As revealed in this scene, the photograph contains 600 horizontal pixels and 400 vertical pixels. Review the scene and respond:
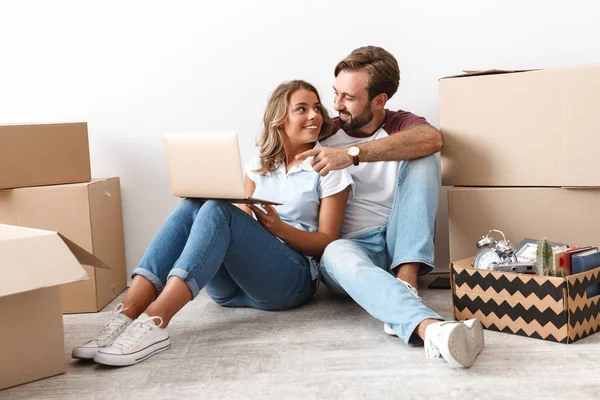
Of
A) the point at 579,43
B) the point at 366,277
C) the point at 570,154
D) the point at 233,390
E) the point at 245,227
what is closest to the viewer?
the point at 233,390

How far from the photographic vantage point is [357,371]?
1.63 metres

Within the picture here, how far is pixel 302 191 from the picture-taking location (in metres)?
2.17

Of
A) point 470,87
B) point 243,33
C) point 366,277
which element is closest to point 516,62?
point 470,87

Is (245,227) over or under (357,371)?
over

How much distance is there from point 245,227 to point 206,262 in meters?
0.16

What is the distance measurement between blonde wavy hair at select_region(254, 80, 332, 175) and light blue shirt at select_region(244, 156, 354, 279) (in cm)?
3

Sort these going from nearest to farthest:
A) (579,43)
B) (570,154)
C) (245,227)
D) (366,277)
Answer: (366,277)
(245,227)
(570,154)
(579,43)

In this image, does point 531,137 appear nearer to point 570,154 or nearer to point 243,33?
point 570,154

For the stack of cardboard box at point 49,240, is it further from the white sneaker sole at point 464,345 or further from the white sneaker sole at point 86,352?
the white sneaker sole at point 464,345

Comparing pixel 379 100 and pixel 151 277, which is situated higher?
pixel 379 100

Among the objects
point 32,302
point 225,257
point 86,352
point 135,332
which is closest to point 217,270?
point 225,257

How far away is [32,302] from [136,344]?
0.87 ft

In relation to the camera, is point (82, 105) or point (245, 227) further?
point (82, 105)

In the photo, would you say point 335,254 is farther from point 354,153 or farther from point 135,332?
point 135,332
